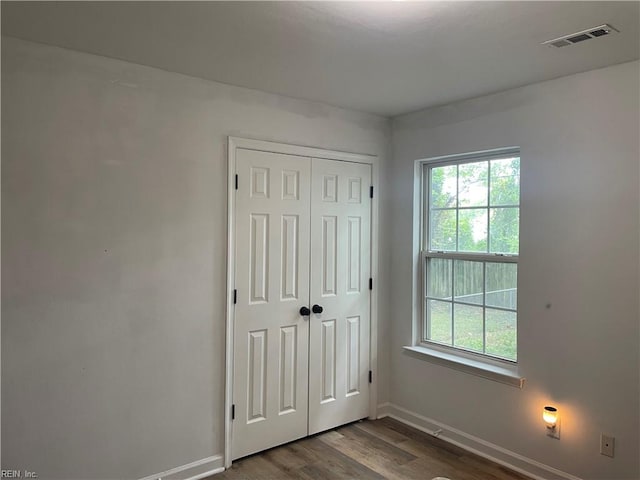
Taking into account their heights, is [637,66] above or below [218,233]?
above

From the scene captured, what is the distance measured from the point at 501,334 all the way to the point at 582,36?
193 cm

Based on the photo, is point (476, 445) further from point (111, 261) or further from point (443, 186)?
point (111, 261)

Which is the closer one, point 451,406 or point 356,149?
point 451,406

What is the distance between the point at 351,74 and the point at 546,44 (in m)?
1.06

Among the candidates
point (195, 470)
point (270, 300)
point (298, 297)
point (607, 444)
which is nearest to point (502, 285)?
point (607, 444)

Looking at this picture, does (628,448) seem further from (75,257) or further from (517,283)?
(75,257)

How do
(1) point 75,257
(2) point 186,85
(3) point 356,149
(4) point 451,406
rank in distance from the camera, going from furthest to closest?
(3) point 356,149, (4) point 451,406, (2) point 186,85, (1) point 75,257

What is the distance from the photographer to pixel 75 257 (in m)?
2.44

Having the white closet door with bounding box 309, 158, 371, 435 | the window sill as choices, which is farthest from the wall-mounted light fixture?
the white closet door with bounding box 309, 158, 371, 435

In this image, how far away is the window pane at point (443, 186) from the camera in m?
3.53

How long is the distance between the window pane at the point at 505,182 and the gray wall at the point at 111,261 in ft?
5.50

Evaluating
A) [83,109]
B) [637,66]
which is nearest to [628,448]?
[637,66]

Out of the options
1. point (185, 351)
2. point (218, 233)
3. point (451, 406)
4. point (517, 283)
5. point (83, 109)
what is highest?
point (83, 109)

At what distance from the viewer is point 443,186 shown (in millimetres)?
3607
